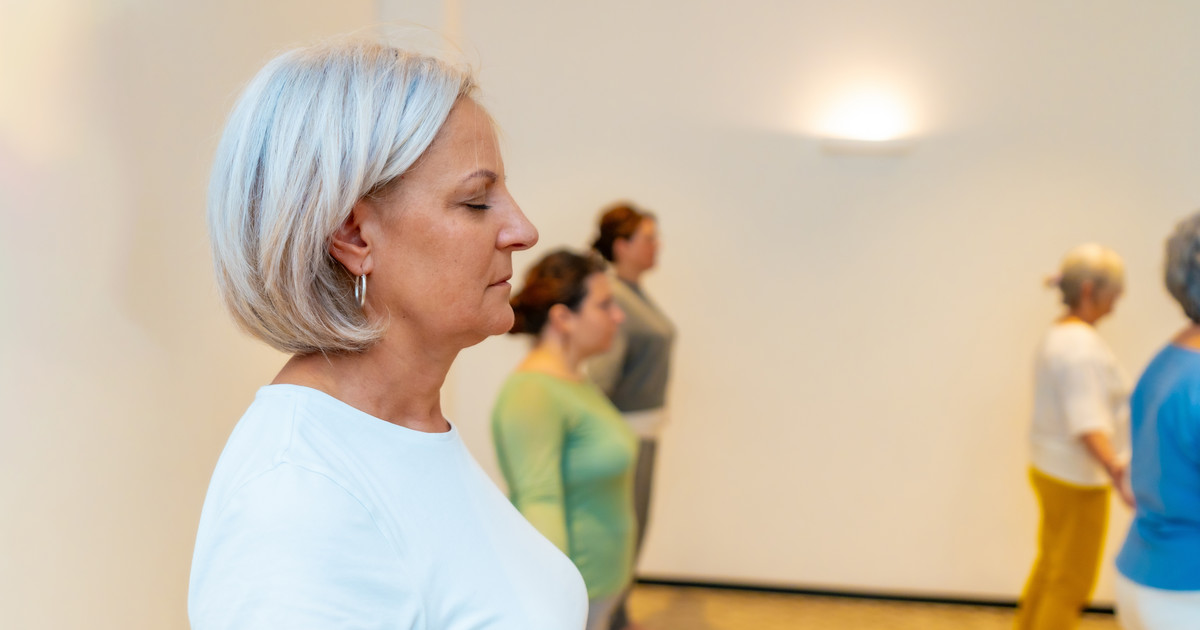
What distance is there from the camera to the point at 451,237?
85 cm

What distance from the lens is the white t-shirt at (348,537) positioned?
71cm

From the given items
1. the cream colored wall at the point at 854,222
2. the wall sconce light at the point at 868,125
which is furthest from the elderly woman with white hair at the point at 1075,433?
the wall sconce light at the point at 868,125

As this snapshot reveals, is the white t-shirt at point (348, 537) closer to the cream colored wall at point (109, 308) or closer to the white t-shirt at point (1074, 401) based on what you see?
the cream colored wall at point (109, 308)

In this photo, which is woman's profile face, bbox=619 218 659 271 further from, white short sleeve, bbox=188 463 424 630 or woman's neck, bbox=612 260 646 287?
white short sleeve, bbox=188 463 424 630

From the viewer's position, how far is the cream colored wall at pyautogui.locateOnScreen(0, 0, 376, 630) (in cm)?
142

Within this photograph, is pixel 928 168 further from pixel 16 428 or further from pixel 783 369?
pixel 16 428

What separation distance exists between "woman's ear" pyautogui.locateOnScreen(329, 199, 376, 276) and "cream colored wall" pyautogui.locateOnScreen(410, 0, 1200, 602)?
133 inches

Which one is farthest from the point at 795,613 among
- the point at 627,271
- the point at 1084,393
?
the point at 627,271

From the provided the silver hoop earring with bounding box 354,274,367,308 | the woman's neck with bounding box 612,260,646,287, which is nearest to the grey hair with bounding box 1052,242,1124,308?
the woman's neck with bounding box 612,260,646,287

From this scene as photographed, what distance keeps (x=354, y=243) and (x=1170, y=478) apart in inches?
80.8

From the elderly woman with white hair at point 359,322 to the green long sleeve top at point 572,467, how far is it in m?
1.18

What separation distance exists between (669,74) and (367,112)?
369 centimetres

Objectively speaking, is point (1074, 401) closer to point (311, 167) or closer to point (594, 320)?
point (594, 320)

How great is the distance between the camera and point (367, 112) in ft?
2.66
